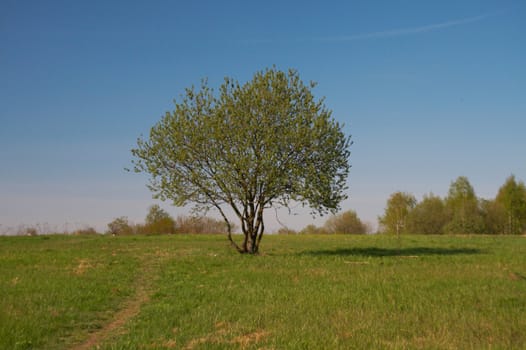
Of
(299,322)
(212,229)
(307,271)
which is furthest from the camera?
(212,229)

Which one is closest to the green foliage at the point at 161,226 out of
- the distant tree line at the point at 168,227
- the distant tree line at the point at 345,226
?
the distant tree line at the point at 168,227

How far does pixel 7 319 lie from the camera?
13.9m

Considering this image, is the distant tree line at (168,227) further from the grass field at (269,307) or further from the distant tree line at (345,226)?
the grass field at (269,307)

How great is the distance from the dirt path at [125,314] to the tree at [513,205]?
98624 mm

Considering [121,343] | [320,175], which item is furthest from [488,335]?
[320,175]

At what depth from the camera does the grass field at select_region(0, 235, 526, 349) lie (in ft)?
38.0

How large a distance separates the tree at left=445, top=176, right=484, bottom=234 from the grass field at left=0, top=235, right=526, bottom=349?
72.9 m

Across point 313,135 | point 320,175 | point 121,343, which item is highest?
point 313,135

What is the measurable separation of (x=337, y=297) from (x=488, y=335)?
6020mm

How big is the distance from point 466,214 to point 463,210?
135 centimetres

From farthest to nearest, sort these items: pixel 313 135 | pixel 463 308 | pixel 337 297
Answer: pixel 313 135
pixel 337 297
pixel 463 308

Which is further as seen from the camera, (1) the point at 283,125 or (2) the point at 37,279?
(1) the point at 283,125

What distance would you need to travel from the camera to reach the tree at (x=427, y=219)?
107 m

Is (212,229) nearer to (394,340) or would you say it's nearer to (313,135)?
(313,135)
